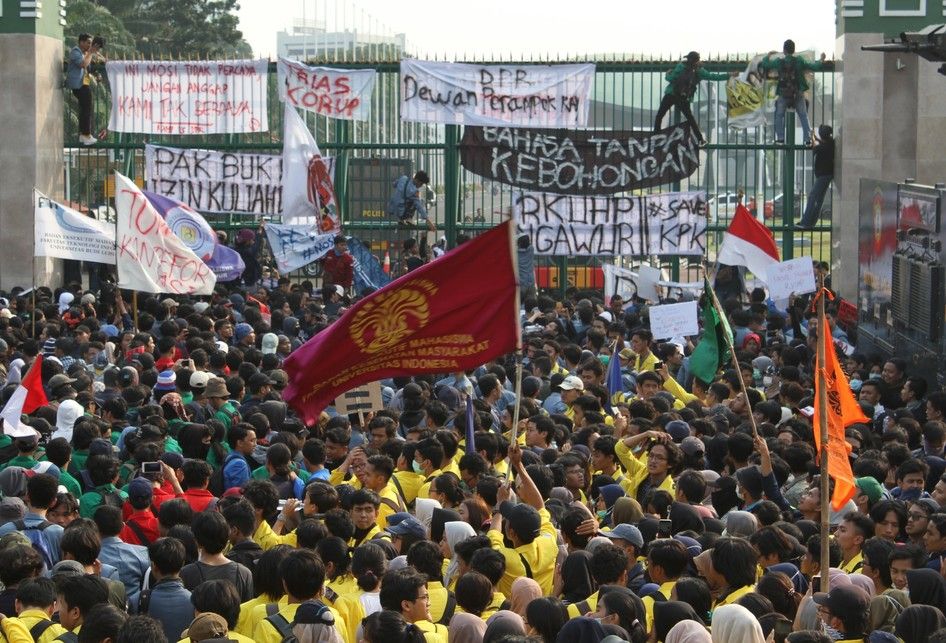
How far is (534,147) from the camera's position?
22.6 m

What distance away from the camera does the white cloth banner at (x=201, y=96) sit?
22906 millimetres

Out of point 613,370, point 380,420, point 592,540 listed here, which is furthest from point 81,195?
point 592,540

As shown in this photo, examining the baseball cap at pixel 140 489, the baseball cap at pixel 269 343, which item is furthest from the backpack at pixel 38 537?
the baseball cap at pixel 269 343

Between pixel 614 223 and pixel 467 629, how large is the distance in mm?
15542

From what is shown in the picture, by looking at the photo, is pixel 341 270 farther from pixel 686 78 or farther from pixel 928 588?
pixel 928 588

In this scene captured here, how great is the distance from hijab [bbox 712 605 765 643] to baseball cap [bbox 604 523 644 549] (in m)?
1.89

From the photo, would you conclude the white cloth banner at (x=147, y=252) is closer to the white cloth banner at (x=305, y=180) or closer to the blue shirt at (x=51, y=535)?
the white cloth banner at (x=305, y=180)

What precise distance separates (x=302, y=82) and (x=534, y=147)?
3235 mm

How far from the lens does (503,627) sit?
7.04m

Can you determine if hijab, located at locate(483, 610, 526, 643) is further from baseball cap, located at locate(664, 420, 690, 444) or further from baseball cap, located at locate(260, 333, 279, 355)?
baseball cap, located at locate(260, 333, 279, 355)

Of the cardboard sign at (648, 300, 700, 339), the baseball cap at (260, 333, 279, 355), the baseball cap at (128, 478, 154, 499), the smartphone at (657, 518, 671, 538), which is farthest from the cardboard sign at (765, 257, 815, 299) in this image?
the baseball cap at (128, 478, 154, 499)

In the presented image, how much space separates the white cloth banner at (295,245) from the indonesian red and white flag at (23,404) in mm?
9508

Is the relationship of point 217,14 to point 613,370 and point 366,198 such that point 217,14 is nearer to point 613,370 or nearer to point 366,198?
point 366,198

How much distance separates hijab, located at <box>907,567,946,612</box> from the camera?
8031mm
